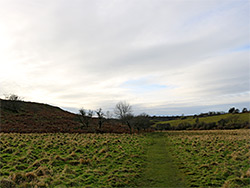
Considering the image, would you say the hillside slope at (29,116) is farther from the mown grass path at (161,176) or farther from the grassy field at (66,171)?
the mown grass path at (161,176)

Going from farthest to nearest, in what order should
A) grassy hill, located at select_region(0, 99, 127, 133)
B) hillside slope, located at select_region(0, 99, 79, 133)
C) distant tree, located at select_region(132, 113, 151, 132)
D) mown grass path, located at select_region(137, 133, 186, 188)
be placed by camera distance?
distant tree, located at select_region(132, 113, 151, 132), hillside slope, located at select_region(0, 99, 79, 133), grassy hill, located at select_region(0, 99, 127, 133), mown grass path, located at select_region(137, 133, 186, 188)

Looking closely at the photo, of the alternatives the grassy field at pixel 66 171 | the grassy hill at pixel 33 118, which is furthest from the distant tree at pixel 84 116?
the grassy field at pixel 66 171

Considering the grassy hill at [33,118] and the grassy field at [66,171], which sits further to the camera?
the grassy hill at [33,118]

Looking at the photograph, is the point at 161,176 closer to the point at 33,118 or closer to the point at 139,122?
the point at 139,122

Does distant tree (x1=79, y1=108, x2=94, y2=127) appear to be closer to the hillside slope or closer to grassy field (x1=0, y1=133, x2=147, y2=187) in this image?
the hillside slope

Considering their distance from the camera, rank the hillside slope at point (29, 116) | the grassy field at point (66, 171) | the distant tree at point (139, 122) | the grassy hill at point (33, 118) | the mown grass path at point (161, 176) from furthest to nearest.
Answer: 1. the distant tree at point (139, 122)
2. the hillside slope at point (29, 116)
3. the grassy hill at point (33, 118)
4. the mown grass path at point (161, 176)
5. the grassy field at point (66, 171)

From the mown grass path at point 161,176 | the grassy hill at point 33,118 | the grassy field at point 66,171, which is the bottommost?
the mown grass path at point 161,176

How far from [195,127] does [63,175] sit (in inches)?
2916

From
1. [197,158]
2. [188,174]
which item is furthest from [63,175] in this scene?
[197,158]

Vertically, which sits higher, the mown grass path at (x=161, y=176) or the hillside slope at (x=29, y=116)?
the hillside slope at (x=29, y=116)

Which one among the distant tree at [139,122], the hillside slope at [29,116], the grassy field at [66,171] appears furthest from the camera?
the distant tree at [139,122]

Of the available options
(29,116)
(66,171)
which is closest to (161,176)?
(66,171)

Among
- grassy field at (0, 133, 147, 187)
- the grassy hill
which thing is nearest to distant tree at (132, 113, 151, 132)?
the grassy hill

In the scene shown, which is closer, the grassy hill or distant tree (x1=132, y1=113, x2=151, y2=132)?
the grassy hill
